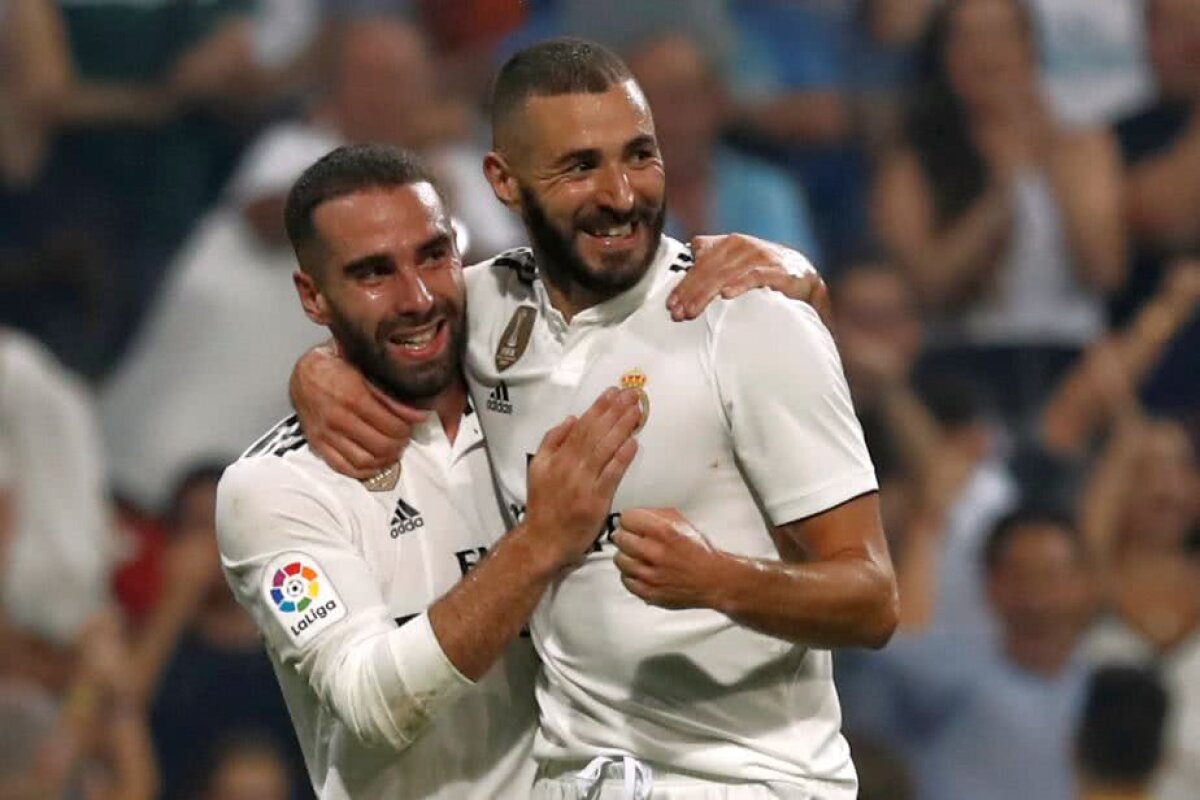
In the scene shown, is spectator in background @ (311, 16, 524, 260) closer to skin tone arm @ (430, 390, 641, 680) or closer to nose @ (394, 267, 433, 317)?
nose @ (394, 267, 433, 317)

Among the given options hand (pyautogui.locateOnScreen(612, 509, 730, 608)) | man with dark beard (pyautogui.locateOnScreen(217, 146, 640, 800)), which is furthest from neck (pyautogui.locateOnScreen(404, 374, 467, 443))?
hand (pyautogui.locateOnScreen(612, 509, 730, 608))

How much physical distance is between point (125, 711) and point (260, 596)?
3496 millimetres

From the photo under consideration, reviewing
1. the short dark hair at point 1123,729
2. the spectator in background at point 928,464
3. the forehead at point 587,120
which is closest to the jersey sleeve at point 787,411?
the forehead at point 587,120

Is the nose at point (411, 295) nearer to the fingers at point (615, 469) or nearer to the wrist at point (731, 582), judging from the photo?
the fingers at point (615, 469)

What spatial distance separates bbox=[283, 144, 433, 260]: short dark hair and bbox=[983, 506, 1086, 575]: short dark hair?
357cm

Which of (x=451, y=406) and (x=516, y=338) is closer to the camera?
(x=516, y=338)

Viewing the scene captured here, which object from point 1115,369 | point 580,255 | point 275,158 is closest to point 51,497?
point 275,158

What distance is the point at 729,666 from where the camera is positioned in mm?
3250

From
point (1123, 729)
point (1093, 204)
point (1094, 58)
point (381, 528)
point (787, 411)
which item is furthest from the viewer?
Answer: point (1094, 58)

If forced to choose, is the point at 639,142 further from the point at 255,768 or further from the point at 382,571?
the point at 255,768

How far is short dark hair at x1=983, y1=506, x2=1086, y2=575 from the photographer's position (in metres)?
6.78

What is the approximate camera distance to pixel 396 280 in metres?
3.54

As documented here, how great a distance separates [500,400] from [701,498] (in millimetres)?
444

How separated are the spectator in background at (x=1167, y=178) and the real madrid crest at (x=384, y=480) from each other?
3.88 m
